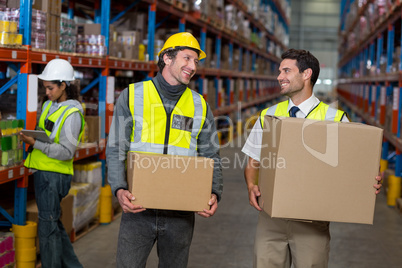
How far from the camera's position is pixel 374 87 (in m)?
12.0

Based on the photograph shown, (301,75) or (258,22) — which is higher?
(258,22)

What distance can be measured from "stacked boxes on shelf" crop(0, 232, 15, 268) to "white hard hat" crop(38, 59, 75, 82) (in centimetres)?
129

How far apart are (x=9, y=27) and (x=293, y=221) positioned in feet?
8.71

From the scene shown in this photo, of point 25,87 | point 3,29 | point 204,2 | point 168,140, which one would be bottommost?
point 168,140

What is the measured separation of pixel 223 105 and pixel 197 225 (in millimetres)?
6904

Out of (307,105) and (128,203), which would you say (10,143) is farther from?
(307,105)

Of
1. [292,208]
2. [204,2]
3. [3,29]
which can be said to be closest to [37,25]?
[3,29]

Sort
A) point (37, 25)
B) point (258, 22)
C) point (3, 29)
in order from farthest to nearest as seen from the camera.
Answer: point (258, 22) < point (37, 25) < point (3, 29)

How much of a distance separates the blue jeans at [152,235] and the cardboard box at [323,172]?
0.56 metres

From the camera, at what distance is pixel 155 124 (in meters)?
2.87

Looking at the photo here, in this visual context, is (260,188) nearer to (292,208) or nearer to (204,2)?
(292,208)

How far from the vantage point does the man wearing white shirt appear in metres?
3.02

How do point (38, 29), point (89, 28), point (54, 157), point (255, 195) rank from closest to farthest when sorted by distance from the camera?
point (255, 195)
point (54, 157)
point (38, 29)
point (89, 28)

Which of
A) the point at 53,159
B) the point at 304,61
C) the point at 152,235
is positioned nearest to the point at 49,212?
the point at 53,159
